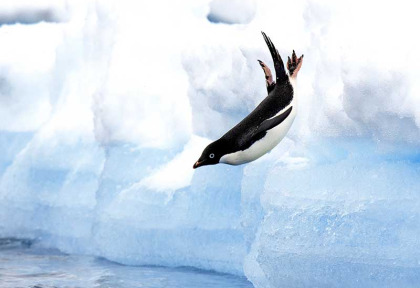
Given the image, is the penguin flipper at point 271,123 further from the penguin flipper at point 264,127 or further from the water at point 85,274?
the water at point 85,274

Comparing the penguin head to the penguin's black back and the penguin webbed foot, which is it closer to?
the penguin's black back

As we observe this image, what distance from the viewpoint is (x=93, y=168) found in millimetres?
15852

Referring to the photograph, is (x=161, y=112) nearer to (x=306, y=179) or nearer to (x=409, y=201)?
(x=306, y=179)

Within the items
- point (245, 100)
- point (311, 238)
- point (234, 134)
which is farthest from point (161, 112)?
point (234, 134)

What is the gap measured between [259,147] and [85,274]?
1078 cm

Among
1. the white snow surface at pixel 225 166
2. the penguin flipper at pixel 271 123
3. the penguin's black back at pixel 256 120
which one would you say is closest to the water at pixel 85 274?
the white snow surface at pixel 225 166

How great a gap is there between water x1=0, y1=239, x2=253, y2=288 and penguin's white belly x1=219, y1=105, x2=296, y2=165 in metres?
8.39

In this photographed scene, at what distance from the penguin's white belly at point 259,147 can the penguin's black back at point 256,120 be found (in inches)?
0.8

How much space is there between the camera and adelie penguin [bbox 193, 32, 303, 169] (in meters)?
3.13

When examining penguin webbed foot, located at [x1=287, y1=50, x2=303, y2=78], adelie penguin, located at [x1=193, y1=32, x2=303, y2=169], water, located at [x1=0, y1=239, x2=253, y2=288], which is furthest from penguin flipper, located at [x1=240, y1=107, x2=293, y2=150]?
water, located at [x1=0, y1=239, x2=253, y2=288]

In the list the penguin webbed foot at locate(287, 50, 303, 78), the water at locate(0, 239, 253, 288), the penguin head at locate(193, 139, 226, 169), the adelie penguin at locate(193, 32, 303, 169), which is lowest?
the water at locate(0, 239, 253, 288)

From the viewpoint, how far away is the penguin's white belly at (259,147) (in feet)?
10.3

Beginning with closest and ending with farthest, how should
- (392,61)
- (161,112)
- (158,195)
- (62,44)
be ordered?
(392,61), (158,195), (161,112), (62,44)

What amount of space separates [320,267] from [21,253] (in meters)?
10.0
